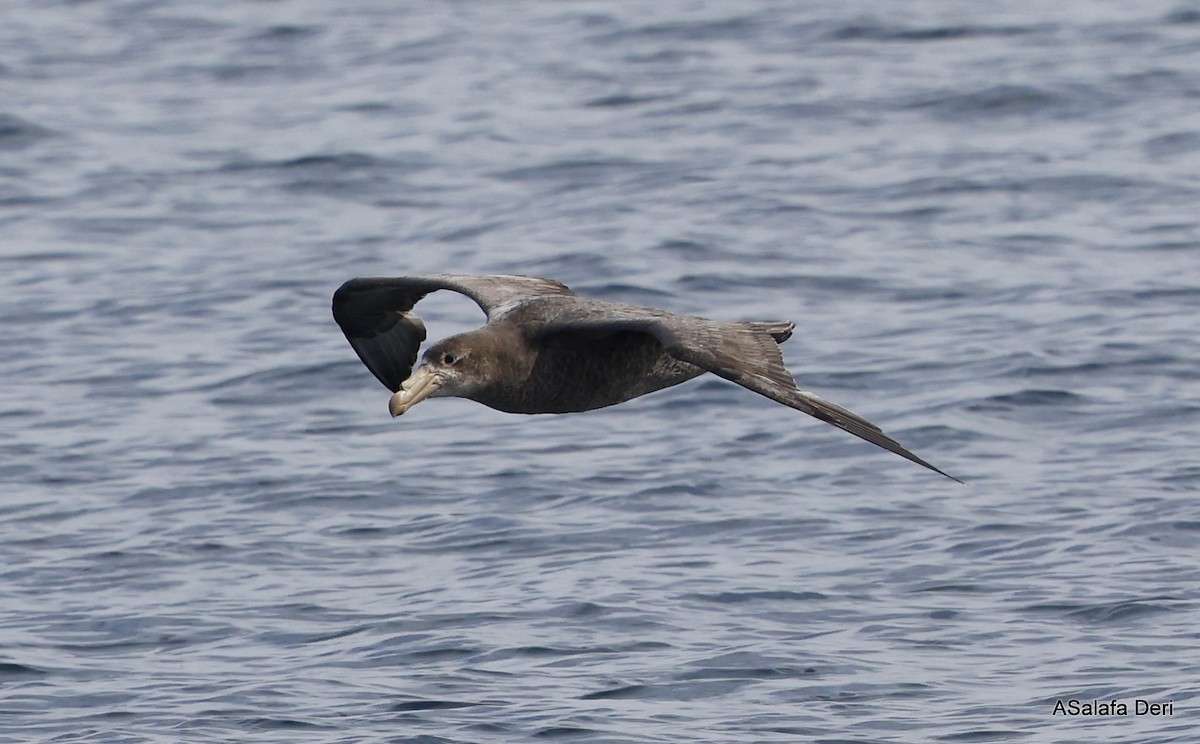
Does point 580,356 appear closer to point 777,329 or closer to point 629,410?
point 777,329

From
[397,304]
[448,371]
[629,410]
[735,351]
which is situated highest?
[735,351]

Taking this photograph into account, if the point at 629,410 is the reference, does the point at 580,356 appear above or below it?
above

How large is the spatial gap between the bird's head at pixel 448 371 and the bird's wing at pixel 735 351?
1.38 feet

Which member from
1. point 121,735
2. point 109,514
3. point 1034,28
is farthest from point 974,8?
point 121,735

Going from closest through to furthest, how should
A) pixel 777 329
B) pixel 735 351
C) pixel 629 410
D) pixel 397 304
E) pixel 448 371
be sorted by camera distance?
pixel 735 351
pixel 448 371
pixel 777 329
pixel 397 304
pixel 629 410

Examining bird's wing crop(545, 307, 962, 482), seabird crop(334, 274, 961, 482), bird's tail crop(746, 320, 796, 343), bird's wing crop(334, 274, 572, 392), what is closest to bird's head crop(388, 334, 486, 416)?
seabird crop(334, 274, 961, 482)

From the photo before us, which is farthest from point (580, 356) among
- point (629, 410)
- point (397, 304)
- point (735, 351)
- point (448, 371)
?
point (629, 410)

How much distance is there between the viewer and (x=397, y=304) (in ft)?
39.9

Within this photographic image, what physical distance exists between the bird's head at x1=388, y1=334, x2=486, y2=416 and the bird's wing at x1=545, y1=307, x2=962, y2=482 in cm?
42

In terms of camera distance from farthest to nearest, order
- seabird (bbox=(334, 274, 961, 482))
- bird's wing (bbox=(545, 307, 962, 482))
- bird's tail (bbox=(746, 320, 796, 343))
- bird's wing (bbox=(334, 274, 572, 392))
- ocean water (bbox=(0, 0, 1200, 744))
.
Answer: bird's wing (bbox=(334, 274, 572, 392)) → ocean water (bbox=(0, 0, 1200, 744)) → bird's tail (bbox=(746, 320, 796, 343)) → seabird (bbox=(334, 274, 961, 482)) → bird's wing (bbox=(545, 307, 962, 482))

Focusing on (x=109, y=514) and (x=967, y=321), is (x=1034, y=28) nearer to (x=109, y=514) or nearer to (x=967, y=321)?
(x=967, y=321)

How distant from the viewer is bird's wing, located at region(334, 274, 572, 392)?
11.6 meters

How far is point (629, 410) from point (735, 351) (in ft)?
17.7

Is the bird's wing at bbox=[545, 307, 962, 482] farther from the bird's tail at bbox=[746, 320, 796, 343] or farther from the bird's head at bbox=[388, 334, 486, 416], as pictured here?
the bird's head at bbox=[388, 334, 486, 416]
